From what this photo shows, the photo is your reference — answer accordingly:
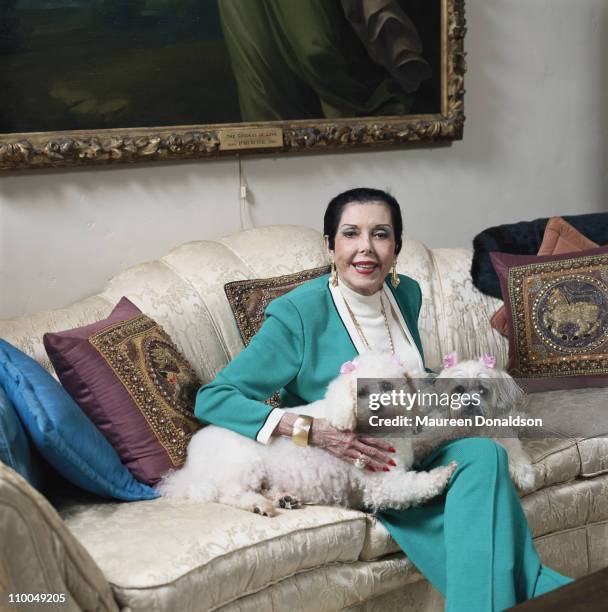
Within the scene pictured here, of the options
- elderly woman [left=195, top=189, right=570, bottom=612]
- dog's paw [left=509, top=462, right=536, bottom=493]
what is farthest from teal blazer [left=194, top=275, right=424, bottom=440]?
dog's paw [left=509, top=462, right=536, bottom=493]

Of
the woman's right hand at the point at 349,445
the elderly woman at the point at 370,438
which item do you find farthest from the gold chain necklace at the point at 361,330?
the woman's right hand at the point at 349,445

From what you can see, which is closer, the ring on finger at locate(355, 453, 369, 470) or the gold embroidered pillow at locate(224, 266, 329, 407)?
the ring on finger at locate(355, 453, 369, 470)

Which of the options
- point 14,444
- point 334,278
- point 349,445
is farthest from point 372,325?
point 14,444

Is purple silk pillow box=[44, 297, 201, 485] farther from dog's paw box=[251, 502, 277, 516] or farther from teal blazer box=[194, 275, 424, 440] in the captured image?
dog's paw box=[251, 502, 277, 516]

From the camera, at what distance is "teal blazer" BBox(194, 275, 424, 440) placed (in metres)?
2.04

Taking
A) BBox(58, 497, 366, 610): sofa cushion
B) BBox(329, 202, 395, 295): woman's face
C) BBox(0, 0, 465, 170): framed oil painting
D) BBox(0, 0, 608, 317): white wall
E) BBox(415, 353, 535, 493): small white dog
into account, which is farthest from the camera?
BBox(0, 0, 608, 317): white wall

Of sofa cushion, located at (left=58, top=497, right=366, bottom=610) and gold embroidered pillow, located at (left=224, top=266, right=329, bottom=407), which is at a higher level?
gold embroidered pillow, located at (left=224, top=266, right=329, bottom=407)

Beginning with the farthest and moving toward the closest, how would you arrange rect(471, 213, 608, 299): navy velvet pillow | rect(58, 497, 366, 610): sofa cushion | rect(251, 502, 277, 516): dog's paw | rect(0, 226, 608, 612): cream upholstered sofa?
rect(471, 213, 608, 299): navy velvet pillow < rect(251, 502, 277, 516): dog's paw < rect(58, 497, 366, 610): sofa cushion < rect(0, 226, 608, 612): cream upholstered sofa

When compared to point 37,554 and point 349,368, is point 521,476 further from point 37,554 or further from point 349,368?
point 37,554

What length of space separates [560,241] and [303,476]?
157cm

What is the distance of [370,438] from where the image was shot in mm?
1979

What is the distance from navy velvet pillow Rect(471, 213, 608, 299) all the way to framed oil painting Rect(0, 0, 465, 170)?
60 cm

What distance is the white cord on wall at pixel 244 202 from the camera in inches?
123

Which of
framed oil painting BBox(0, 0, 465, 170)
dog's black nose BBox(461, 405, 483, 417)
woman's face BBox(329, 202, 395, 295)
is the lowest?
dog's black nose BBox(461, 405, 483, 417)
